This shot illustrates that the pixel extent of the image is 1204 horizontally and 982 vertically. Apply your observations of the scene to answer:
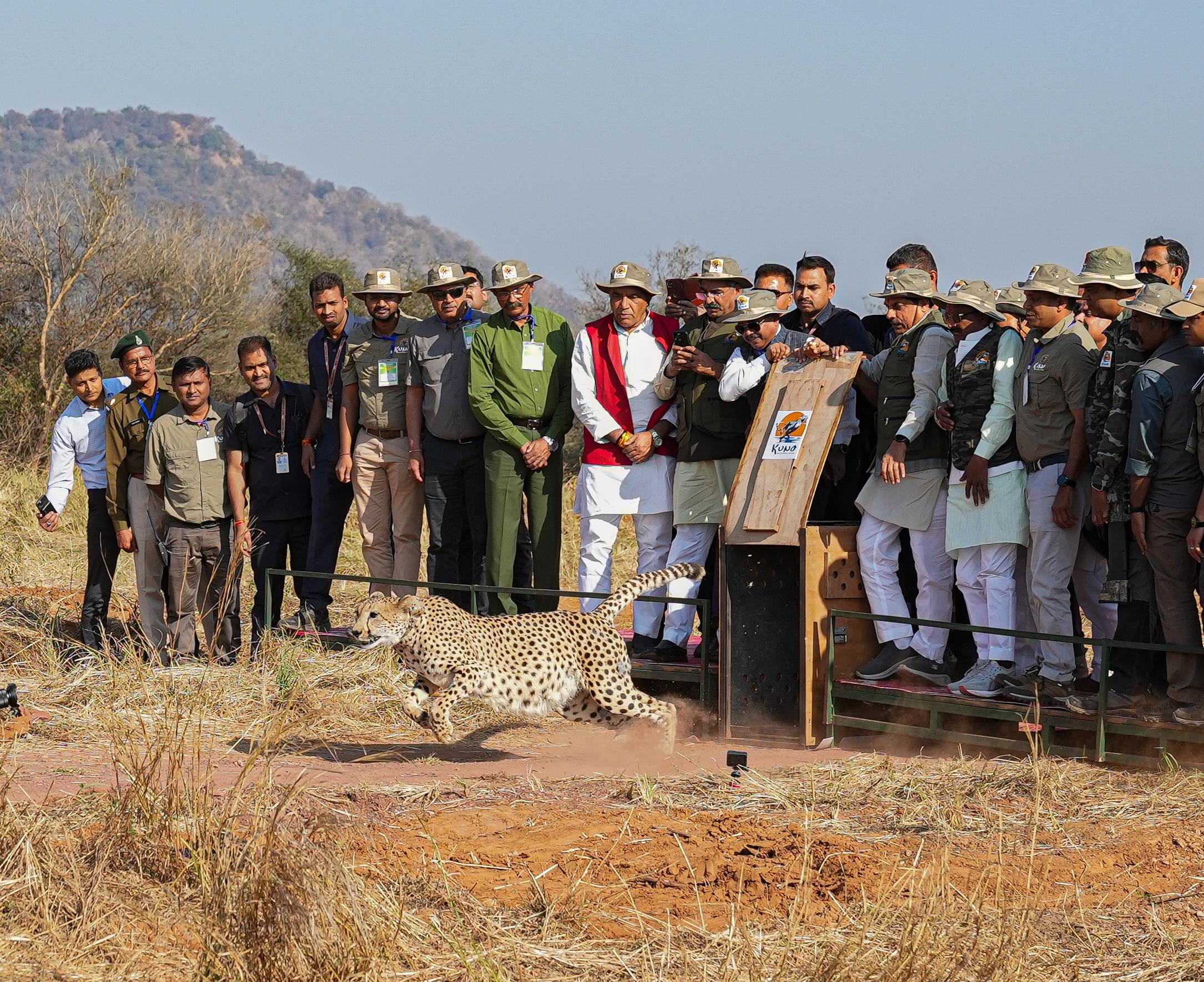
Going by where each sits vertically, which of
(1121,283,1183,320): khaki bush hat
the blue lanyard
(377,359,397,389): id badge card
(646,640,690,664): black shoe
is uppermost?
(1121,283,1183,320): khaki bush hat

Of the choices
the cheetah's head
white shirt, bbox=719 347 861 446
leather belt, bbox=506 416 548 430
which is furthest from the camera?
leather belt, bbox=506 416 548 430

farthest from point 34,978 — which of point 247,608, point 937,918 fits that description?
point 247,608

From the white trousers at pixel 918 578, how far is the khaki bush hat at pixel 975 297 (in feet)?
3.53

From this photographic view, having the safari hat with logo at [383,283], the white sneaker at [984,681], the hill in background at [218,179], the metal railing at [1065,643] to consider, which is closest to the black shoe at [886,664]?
the metal railing at [1065,643]

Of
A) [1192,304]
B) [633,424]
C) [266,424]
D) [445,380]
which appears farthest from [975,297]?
[266,424]

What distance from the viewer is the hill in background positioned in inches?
5271

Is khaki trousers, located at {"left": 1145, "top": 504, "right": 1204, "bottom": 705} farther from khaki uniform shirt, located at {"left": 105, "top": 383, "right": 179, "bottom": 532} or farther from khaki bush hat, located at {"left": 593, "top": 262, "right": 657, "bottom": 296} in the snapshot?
khaki uniform shirt, located at {"left": 105, "top": 383, "right": 179, "bottom": 532}

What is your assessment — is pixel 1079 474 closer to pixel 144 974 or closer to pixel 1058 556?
pixel 1058 556

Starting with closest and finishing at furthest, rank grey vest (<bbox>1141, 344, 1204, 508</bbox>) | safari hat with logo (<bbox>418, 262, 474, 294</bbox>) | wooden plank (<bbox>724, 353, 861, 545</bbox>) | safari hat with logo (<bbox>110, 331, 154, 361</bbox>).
Answer: grey vest (<bbox>1141, 344, 1204, 508</bbox>) → wooden plank (<bbox>724, 353, 861, 545</bbox>) → safari hat with logo (<bbox>418, 262, 474, 294</bbox>) → safari hat with logo (<bbox>110, 331, 154, 361</bbox>)

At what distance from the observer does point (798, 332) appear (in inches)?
368

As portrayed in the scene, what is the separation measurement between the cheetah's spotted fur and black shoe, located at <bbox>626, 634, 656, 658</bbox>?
1.07 metres

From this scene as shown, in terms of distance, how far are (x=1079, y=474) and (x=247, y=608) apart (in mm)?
7815

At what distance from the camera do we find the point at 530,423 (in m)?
10.1

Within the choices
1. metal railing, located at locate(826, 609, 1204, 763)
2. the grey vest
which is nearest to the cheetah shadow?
metal railing, located at locate(826, 609, 1204, 763)
